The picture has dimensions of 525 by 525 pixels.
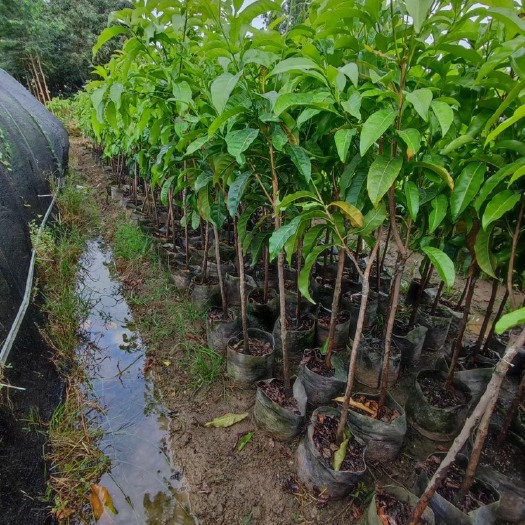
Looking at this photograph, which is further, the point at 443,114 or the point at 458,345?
the point at 458,345

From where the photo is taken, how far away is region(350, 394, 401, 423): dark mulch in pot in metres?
1.70

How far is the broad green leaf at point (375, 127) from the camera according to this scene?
2.88 ft

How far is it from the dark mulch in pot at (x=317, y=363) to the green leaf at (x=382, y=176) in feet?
4.08

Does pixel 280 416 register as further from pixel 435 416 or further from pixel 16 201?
Result: pixel 16 201

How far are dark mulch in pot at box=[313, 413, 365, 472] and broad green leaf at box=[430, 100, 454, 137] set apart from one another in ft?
4.62

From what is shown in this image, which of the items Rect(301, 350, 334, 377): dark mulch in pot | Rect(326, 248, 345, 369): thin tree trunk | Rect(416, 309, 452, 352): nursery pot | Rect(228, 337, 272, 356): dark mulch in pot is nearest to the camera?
Rect(326, 248, 345, 369): thin tree trunk

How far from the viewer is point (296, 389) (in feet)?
6.29

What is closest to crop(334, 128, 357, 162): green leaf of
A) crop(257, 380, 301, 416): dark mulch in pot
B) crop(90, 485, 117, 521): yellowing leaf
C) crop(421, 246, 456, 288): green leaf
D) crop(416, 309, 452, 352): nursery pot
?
crop(421, 246, 456, 288): green leaf

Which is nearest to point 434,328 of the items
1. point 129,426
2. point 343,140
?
point 343,140

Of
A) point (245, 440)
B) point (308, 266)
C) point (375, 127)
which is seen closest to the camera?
point (375, 127)

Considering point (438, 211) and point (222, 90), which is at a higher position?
point (222, 90)

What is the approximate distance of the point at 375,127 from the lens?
90 cm

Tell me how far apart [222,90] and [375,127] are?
0.45 meters

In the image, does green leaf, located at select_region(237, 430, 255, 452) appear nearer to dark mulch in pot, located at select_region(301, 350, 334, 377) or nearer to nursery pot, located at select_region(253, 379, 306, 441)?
nursery pot, located at select_region(253, 379, 306, 441)
